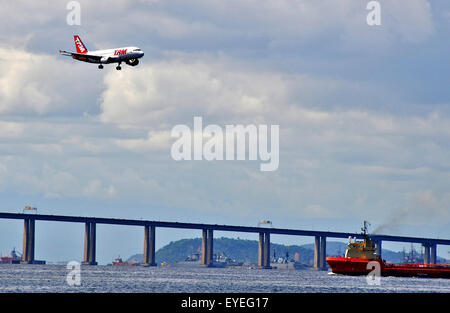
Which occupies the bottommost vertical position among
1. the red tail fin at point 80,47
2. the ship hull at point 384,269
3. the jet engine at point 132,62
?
the ship hull at point 384,269

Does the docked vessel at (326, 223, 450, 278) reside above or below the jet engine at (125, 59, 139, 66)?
below

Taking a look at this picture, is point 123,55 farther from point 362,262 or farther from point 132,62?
point 362,262

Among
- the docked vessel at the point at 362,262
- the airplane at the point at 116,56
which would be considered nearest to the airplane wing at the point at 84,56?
the airplane at the point at 116,56

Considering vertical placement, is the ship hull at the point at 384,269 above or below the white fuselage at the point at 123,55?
below

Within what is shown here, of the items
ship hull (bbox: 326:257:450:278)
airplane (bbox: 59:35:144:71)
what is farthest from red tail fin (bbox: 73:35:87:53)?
ship hull (bbox: 326:257:450:278)

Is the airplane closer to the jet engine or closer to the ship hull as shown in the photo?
the jet engine

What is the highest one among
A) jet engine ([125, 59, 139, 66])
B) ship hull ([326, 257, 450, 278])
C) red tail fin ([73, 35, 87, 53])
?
red tail fin ([73, 35, 87, 53])

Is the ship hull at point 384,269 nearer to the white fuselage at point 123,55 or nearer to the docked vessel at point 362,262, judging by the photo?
the docked vessel at point 362,262

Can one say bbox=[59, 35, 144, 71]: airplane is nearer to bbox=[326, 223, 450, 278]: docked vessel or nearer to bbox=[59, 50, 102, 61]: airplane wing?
bbox=[59, 50, 102, 61]: airplane wing

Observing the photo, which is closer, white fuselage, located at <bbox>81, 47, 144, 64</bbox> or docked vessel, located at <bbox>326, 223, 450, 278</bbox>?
white fuselage, located at <bbox>81, 47, 144, 64</bbox>
